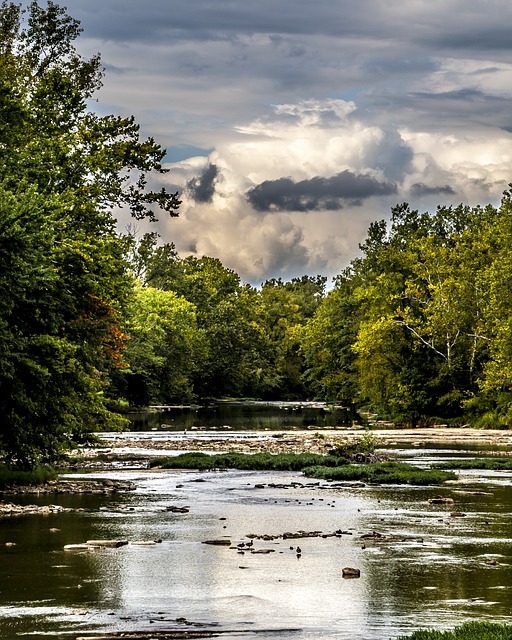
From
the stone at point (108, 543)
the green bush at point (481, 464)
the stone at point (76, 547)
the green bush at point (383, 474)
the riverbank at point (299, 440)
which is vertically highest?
the stone at point (76, 547)

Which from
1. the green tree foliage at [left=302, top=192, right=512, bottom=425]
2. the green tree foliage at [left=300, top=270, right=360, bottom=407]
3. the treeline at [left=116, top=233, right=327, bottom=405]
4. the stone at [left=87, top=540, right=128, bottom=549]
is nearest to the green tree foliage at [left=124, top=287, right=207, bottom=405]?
the treeline at [left=116, top=233, right=327, bottom=405]

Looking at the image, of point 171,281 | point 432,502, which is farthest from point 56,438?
point 171,281

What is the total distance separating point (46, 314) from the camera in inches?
1337

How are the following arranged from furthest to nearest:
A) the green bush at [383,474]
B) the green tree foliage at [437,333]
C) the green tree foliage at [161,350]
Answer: the green tree foliage at [161,350], the green tree foliage at [437,333], the green bush at [383,474]

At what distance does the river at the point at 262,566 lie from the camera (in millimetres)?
16828

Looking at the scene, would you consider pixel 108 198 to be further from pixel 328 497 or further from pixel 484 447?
pixel 484 447

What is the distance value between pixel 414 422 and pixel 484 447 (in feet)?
87.9

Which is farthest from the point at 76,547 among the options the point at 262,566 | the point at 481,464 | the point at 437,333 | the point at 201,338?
the point at 201,338

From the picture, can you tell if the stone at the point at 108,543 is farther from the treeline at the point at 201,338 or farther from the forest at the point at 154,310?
the treeline at the point at 201,338

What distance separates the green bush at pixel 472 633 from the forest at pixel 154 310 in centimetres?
1834

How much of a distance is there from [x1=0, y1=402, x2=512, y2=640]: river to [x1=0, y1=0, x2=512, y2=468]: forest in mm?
4739

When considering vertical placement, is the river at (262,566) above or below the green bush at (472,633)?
below

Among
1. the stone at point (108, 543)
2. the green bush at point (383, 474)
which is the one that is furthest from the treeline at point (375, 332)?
the stone at point (108, 543)

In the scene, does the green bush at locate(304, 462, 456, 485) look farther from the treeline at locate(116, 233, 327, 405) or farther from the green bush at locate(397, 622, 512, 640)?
the treeline at locate(116, 233, 327, 405)
